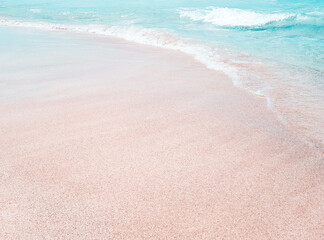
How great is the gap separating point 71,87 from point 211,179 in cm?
256

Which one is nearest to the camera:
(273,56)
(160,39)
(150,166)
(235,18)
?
(150,166)

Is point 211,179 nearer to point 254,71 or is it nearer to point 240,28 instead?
point 254,71

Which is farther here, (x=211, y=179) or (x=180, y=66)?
(x=180, y=66)

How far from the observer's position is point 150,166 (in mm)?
2104

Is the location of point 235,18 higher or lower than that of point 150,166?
higher

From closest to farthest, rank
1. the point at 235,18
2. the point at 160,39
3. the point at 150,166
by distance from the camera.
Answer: the point at 150,166 → the point at 160,39 → the point at 235,18

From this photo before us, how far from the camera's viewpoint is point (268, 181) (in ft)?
6.52

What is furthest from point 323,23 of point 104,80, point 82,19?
point 104,80

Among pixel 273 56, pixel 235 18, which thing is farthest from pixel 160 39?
pixel 235 18

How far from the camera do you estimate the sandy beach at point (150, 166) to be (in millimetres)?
1579

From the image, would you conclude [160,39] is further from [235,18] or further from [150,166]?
[235,18]

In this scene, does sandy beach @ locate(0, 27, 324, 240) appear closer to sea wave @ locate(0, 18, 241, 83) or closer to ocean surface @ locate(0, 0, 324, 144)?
ocean surface @ locate(0, 0, 324, 144)

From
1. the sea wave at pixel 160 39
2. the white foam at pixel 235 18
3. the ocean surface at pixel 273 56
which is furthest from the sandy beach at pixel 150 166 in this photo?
the white foam at pixel 235 18

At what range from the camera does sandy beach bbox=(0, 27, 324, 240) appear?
1579mm
